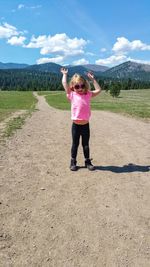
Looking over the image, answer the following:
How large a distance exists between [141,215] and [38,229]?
1637mm

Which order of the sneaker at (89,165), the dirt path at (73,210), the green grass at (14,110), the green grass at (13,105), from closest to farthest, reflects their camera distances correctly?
1. the dirt path at (73,210)
2. the sneaker at (89,165)
3. the green grass at (14,110)
4. the green grass at (13,105)

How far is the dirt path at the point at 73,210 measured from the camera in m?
4.54

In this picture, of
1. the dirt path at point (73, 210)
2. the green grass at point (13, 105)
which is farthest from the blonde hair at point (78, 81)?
the green grass at point (13, 105)

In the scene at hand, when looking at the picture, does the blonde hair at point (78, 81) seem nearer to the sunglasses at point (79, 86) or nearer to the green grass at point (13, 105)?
the sunglasses at point (79, 86)

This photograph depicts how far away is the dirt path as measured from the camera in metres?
4.54

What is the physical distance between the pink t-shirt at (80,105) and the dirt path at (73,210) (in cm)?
127

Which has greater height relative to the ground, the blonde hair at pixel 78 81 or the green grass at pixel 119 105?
the blonde hair at pixel 78 81

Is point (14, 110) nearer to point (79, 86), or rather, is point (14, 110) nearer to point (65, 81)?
point (65, 81)

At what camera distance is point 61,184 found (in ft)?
24.0

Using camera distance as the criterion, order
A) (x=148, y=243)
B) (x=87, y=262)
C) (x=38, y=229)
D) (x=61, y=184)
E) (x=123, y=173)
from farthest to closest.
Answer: (x=123, y=173) < (x=61, y=184) < (x=38, y=229) < (x=148, y=243) < (x=87, y=262)

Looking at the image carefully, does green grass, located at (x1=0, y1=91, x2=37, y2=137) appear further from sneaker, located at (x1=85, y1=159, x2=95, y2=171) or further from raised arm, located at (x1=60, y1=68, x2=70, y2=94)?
sneaker, located at (x1=85, y1=159, x2=95, y2=171)

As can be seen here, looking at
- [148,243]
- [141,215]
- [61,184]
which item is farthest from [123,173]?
[148,243]

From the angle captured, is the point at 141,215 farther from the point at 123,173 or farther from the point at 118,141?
the point at 118,141

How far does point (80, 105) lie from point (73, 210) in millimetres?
3099
